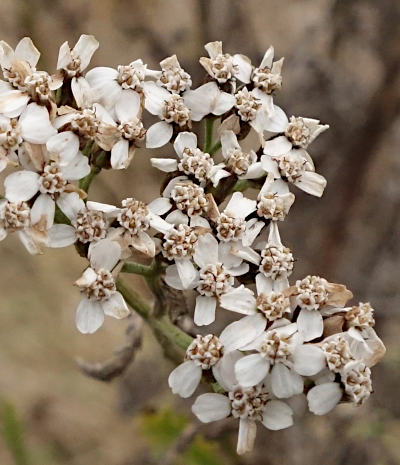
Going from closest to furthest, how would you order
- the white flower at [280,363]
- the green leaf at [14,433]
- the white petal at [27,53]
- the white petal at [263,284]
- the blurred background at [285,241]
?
the white flower at [280,363], the white petal at [263,284], the white petal at [27,53], the green leaf at [14,433], the blurred background at [285,241]

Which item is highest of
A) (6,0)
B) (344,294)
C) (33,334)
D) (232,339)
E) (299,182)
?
(6,0)

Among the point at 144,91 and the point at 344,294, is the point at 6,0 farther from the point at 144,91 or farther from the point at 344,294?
the point at 344,294

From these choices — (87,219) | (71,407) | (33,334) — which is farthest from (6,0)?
(87,219)

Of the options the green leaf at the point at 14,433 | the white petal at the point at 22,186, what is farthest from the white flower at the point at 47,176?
the green leaf at the point at 14,433

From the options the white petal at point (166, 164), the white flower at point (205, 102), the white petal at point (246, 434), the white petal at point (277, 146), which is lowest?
the white petal at point (246, 434)

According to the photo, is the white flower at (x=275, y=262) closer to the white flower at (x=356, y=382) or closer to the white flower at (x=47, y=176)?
the white flower at (x=356, y=382)

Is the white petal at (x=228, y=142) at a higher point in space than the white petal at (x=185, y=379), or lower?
higher
